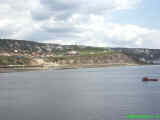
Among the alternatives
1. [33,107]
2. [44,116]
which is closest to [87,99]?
[33,107]

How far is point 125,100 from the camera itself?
180 ft

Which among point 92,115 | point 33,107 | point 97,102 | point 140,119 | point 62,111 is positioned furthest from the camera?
point 97,102

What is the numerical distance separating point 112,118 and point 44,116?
10040 millimetres

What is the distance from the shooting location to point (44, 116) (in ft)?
134

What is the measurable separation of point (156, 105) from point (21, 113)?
23.1 meters

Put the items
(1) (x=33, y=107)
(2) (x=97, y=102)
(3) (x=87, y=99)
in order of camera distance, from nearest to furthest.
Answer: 1. (1) (x=33, y=107)
2. (2) (x=97, y=102)
3. (3) (x=87, y=99)

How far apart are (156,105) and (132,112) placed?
7521 mm

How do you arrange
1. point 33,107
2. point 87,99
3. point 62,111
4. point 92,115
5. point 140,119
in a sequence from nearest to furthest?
1. point 140,119
2. point 92,115
3. point 62,111
4. point 33,107
5. point 87,99

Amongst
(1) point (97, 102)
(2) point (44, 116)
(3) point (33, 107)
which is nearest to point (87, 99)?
(1) point (97, 102)

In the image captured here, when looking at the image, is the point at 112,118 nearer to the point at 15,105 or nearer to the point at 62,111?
the point at 62,111

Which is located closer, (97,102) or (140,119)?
(140,119)

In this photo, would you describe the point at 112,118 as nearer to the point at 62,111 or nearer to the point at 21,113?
the point at 62,111

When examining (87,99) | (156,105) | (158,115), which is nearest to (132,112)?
(158,115)

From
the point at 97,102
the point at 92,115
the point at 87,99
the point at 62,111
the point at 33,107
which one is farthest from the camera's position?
the point at 87,99
